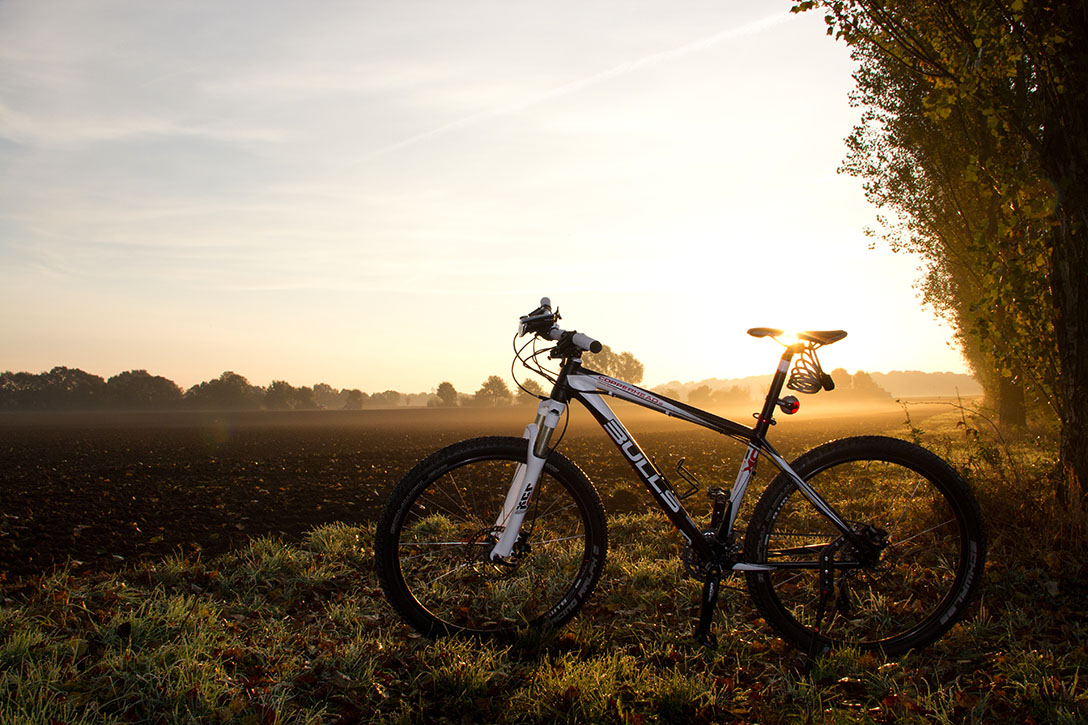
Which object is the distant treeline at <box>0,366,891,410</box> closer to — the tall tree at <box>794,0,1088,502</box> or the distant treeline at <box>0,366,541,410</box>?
the distant treeline at <box>0,366,541,410</box>

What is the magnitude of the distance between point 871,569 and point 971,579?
0.66m

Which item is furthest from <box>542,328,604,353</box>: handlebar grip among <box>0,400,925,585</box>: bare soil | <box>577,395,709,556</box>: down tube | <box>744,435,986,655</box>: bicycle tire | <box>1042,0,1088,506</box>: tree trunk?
<box>0,400,925,585</box>: bare soil

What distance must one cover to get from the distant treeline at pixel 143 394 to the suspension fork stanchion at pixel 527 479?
59.0 metres

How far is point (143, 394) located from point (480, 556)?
7242cm

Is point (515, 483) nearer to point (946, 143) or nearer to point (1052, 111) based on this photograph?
point (1052, 111)

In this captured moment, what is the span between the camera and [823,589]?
3752 mm

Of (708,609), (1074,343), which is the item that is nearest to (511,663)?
(708,609)

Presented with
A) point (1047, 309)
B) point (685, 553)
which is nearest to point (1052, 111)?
point (1047, 309)

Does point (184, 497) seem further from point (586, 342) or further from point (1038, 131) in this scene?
point (1038, 131)

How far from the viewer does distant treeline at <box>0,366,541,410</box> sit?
6212 cm

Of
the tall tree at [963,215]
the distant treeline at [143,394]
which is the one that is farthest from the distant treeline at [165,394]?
the tall tree at [963,215]

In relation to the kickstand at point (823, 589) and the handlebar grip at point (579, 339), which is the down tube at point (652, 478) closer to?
the handlebar grip at point (579, 339)

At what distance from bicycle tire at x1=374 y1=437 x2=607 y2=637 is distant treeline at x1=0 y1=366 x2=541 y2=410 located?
58377 mm

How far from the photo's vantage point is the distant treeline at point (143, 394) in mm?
62125
